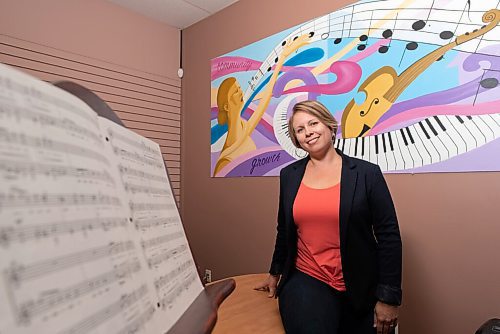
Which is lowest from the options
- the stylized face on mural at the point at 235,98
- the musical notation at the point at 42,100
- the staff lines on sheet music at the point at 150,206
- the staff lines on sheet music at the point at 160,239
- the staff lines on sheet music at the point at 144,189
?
the staff lines on sheet music at the point at 160,239

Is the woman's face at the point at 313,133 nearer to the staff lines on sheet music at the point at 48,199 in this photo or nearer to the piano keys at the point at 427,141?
the piano keys at the point at 427,141

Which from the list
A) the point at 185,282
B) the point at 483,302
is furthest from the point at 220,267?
the point at 185,282

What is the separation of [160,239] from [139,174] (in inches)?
4.0

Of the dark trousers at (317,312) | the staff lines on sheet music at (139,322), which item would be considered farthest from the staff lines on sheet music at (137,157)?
the dark trousers at (317,312)

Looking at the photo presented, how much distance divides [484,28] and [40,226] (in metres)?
1.82

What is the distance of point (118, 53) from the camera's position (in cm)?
258

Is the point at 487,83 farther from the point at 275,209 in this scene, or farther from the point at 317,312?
the point at 275,209

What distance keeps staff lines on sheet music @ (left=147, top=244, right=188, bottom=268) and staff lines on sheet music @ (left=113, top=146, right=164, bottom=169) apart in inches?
5.6

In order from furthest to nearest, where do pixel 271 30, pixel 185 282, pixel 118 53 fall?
1. pixel 118 53
2. pixel 271 30
3. pixel 185 282

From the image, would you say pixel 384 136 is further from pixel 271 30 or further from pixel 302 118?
pixel 271 30

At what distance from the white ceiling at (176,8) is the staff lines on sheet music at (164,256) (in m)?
2.45

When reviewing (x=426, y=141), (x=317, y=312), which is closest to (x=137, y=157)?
(x=317, y=312)

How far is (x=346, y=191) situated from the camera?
1.34 m

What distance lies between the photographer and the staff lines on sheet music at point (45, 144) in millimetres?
280
